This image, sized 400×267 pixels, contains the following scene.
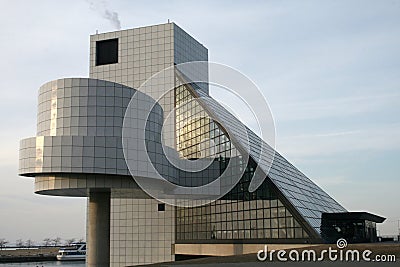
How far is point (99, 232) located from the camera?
1523 inches

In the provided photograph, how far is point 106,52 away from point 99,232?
2286 centimetres

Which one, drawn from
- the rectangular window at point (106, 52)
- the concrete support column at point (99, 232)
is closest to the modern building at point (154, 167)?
the concrete support column at point (99, 232)

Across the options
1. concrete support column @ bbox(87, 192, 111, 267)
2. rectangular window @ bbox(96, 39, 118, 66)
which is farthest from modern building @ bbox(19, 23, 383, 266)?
rectangular window @ bbox(96, 39, 118, 66)

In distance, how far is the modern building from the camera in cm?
3428

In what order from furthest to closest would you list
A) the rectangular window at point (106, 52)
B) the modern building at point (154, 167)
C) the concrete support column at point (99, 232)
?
the rectangular window at point (106, 52)
the concrete support column at point (99, 232)
the modern building at point (154, 167)

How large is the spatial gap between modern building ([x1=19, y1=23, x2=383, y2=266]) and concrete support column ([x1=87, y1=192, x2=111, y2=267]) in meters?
0.07

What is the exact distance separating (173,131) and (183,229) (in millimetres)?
9157

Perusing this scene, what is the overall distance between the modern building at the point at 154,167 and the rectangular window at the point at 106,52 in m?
1.05

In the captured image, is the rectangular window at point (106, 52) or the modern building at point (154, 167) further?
the rectangular window at point (106, 52)

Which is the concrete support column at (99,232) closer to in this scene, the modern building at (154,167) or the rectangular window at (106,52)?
the modern building at (154,167)

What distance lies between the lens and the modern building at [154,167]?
112 ft

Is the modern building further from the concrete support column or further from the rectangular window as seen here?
the rectangular window

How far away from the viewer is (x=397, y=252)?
2112 centimetres

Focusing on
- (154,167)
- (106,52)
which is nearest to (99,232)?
(154,167)
